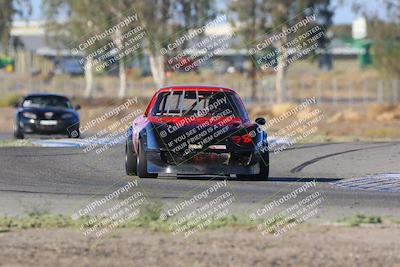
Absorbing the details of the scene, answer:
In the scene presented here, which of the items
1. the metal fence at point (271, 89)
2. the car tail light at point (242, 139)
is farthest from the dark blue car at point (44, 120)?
the metal fence at point (271, 89)

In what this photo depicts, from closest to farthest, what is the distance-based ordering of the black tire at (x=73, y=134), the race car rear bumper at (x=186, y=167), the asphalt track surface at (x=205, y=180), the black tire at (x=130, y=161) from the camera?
1. the asphalt track surface at (x=205, y=180)
2. the race car rear bumper at (x=186, y=167)
3. the black tire at (x=130, y=161)
4. the black tire at (x=73, y=134)

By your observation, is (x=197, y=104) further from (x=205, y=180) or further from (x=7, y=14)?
(x=7, y=14)

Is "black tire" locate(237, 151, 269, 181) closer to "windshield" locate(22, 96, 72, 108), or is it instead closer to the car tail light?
the car tail light

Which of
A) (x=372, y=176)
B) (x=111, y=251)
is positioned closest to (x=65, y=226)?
(x=111, y=251)

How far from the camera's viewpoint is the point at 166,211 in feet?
43.2

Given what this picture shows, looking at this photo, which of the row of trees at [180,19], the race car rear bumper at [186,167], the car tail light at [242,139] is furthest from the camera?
the row of trees at [180,19]

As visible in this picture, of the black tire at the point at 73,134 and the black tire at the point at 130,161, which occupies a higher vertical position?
the black tire at the point at 130,161

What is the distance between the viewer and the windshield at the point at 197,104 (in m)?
18.1

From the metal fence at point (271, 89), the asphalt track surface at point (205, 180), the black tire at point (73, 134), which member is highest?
the asphalt track surface at point (205, 180)

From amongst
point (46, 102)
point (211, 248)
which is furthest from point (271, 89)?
point (211, 248)

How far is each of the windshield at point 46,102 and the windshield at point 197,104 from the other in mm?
15161

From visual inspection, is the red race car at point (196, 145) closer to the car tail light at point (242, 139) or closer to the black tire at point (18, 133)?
the car tail light at point (242, 139)

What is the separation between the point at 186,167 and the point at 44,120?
1582 centimetres

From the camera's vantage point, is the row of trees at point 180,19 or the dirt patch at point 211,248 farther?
the row of trees at point 180,19
